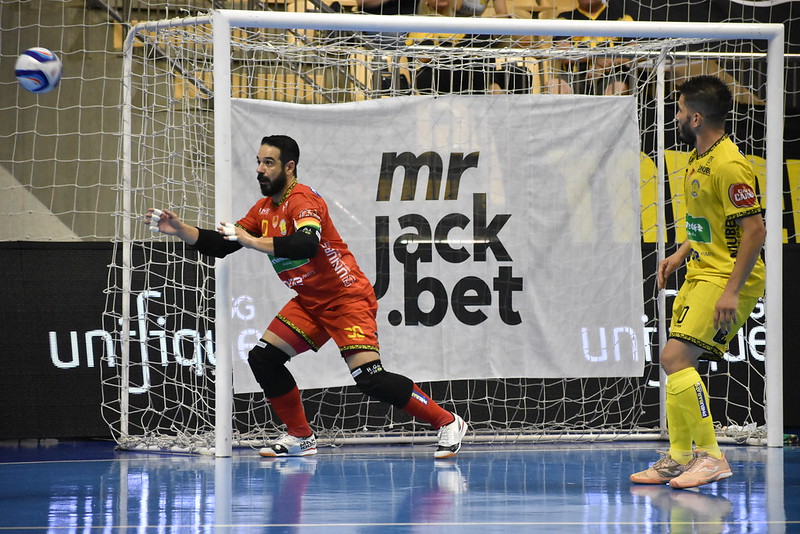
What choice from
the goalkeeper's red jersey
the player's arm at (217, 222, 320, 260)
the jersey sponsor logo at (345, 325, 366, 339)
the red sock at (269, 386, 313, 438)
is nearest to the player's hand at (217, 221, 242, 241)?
the player's arm at (217, 222, 320, 260)

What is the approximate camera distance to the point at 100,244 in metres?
7.14

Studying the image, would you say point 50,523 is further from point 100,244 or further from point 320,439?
point 100,244

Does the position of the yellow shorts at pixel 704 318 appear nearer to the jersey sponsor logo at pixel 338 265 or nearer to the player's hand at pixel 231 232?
the jersey sponsor logo at pixel 338 265

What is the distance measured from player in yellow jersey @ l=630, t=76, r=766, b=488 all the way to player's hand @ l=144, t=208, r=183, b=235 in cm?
271

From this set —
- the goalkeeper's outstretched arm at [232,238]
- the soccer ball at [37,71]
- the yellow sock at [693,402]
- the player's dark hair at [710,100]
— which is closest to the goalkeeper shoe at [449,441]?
the goalkeeper's outstretched arm at [232,238]

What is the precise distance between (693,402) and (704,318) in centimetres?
39

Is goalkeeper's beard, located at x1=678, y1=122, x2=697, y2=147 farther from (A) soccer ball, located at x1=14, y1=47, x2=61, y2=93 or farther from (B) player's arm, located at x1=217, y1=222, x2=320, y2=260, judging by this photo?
(A) soccer ball, located at x1=14, y1=47, x2=61, y2=93

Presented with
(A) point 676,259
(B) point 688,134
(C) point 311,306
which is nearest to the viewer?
(B) point 688,134

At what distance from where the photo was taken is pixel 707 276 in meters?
4.71

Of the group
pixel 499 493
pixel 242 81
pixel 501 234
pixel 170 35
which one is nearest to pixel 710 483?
pixel 499 493

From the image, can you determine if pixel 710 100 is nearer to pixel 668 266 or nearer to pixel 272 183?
pixel 668 266

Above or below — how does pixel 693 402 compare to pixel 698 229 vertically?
below

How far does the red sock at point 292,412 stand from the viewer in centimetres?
613

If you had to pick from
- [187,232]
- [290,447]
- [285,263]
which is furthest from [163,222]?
[290,447]
